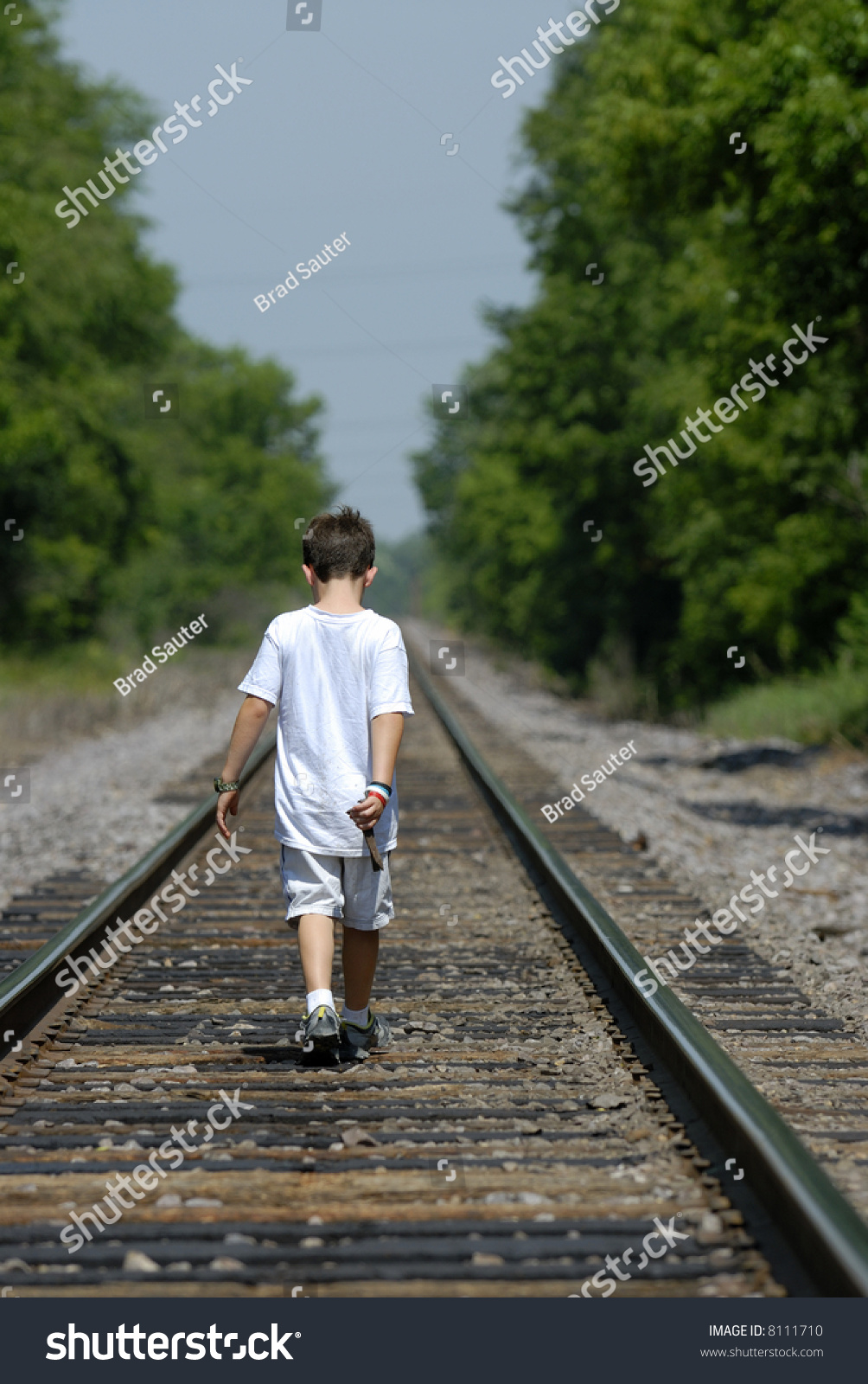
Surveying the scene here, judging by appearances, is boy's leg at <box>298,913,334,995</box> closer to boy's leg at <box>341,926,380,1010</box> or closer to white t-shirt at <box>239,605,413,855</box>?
boy's leg at <box>341,926,380,1010</box>

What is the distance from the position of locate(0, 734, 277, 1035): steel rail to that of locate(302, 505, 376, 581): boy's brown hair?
1.92 m

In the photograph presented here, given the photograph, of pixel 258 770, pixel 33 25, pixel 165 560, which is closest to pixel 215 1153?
pixel 258 770

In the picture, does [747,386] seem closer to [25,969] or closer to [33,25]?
[25,969]

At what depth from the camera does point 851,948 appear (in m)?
6.73

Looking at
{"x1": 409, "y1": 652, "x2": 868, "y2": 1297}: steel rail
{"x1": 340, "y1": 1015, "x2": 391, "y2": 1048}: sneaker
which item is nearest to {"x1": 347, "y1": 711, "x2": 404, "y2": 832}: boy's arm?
{"x1": 340, "y1": 1015, "x2": 391, "y2": 1048}: sneaker

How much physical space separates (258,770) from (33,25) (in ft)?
61.4

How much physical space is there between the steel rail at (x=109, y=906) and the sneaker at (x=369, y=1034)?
47.0 inches

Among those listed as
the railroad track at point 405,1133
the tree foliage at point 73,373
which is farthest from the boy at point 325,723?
the tree foliage at point 73,373

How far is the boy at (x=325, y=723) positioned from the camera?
448 cm

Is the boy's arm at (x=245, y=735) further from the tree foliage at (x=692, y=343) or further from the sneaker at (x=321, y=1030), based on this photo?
the tree foliage at (x=692, y=343)

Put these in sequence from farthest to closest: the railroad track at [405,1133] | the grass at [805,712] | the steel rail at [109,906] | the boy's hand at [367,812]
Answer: the grass at [805,712], the steel rail at [109,906], the boy's hand at [367,812], the railroad track at [405,1133]

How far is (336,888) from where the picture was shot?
4.59m

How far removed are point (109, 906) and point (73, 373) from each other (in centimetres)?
2102

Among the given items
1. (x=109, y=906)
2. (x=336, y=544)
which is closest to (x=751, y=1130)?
(x=336, y=544)
